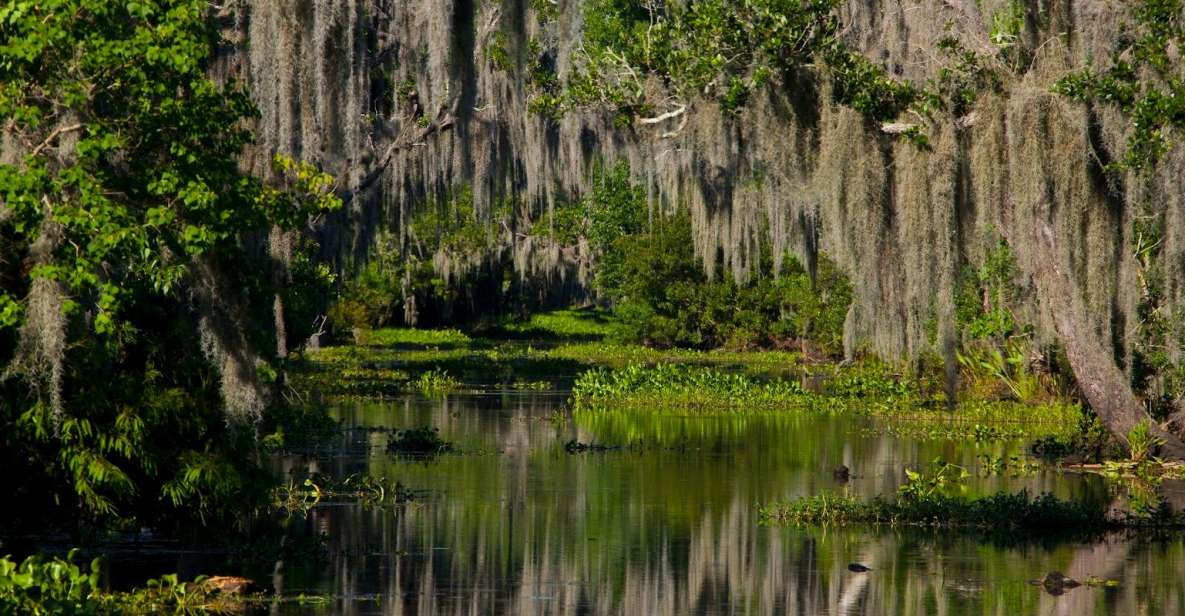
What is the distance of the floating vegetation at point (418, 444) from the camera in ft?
75.6

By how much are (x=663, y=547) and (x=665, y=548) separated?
5cm

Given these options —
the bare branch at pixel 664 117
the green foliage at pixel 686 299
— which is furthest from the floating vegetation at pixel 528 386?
the bare branch at pixel 664 117

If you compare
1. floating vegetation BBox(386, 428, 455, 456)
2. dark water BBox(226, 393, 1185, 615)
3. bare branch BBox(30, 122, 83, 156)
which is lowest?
dark water BBox(226, 393, 1185, 615)

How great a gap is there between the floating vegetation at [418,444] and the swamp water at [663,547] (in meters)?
0.27

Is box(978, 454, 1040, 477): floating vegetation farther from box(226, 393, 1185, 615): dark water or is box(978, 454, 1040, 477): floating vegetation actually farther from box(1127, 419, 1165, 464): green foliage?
box(1127, 419, 1165, 464): green foliage

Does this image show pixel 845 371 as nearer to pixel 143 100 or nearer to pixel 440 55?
pixel 440 55

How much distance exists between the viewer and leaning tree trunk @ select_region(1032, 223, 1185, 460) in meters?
20.1

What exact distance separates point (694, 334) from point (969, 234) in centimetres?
3358

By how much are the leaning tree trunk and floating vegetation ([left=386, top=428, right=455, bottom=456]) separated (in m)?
7.70

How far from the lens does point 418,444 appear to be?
916 inches

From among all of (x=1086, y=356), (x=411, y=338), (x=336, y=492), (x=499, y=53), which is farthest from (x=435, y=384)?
(x=411, y=338)

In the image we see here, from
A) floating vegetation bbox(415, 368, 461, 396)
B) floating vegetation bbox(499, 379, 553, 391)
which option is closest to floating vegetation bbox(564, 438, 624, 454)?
floating vegetation bbox(415, 368, 461, 396)

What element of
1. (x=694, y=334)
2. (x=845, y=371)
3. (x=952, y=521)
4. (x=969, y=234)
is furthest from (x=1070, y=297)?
(x=694, y=334)

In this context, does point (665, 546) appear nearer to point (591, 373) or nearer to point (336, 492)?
point (336, 492)
